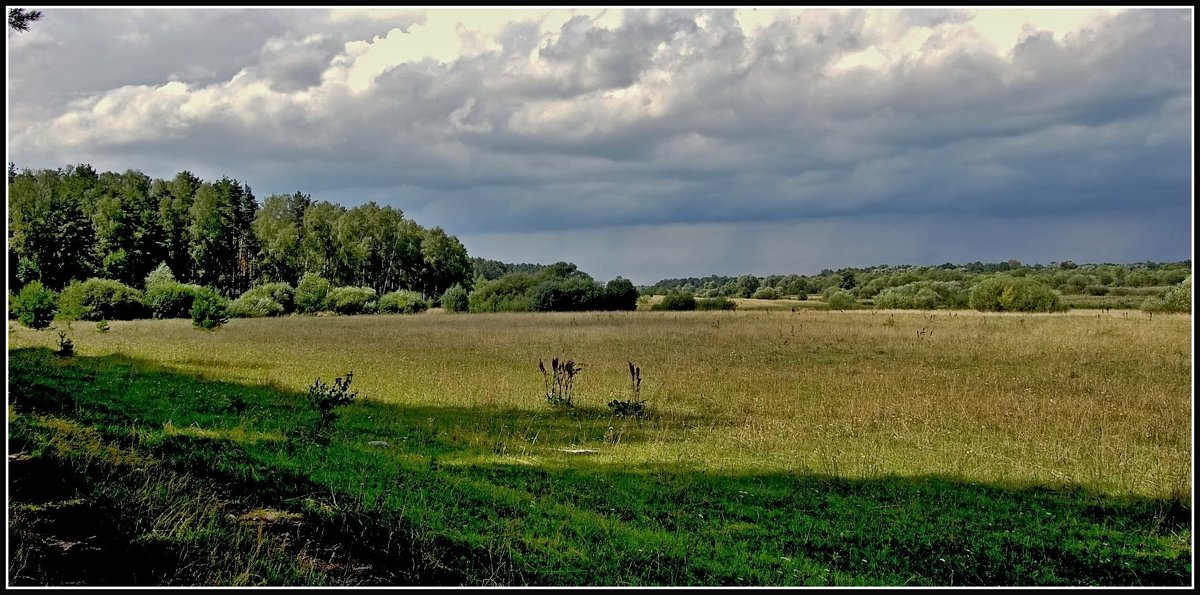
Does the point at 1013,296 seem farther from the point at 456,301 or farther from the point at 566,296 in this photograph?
the point at 456,301

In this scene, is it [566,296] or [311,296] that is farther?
[566,296]

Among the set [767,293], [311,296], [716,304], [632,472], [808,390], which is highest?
[767,293]

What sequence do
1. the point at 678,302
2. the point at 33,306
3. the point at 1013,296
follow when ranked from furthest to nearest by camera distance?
the point at 678,302 → the point at 1013,296 → the point at 33,306

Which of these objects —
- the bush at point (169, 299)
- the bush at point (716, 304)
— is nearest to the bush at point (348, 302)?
the bush at point (169, 299)

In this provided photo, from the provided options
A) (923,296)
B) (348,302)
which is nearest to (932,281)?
(923,296)

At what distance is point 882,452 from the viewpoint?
37.7 feet

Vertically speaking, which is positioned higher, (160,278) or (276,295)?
(160,278)

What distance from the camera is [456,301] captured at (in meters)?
72.6

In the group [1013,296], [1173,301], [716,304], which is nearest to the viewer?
[1173,301]

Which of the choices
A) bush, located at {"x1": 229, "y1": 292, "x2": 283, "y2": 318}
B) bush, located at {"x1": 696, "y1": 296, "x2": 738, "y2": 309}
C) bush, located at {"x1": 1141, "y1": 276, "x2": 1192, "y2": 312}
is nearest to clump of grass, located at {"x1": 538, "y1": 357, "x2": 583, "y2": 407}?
bush, located at {"x1": 1141, "y1": 276, "x2": 1192, "y2": 312}

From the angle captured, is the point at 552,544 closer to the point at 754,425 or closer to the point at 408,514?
the point at 408,514

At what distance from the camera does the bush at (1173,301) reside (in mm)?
39859

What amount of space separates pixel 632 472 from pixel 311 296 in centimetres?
6088

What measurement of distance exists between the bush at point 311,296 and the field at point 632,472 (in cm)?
4400
